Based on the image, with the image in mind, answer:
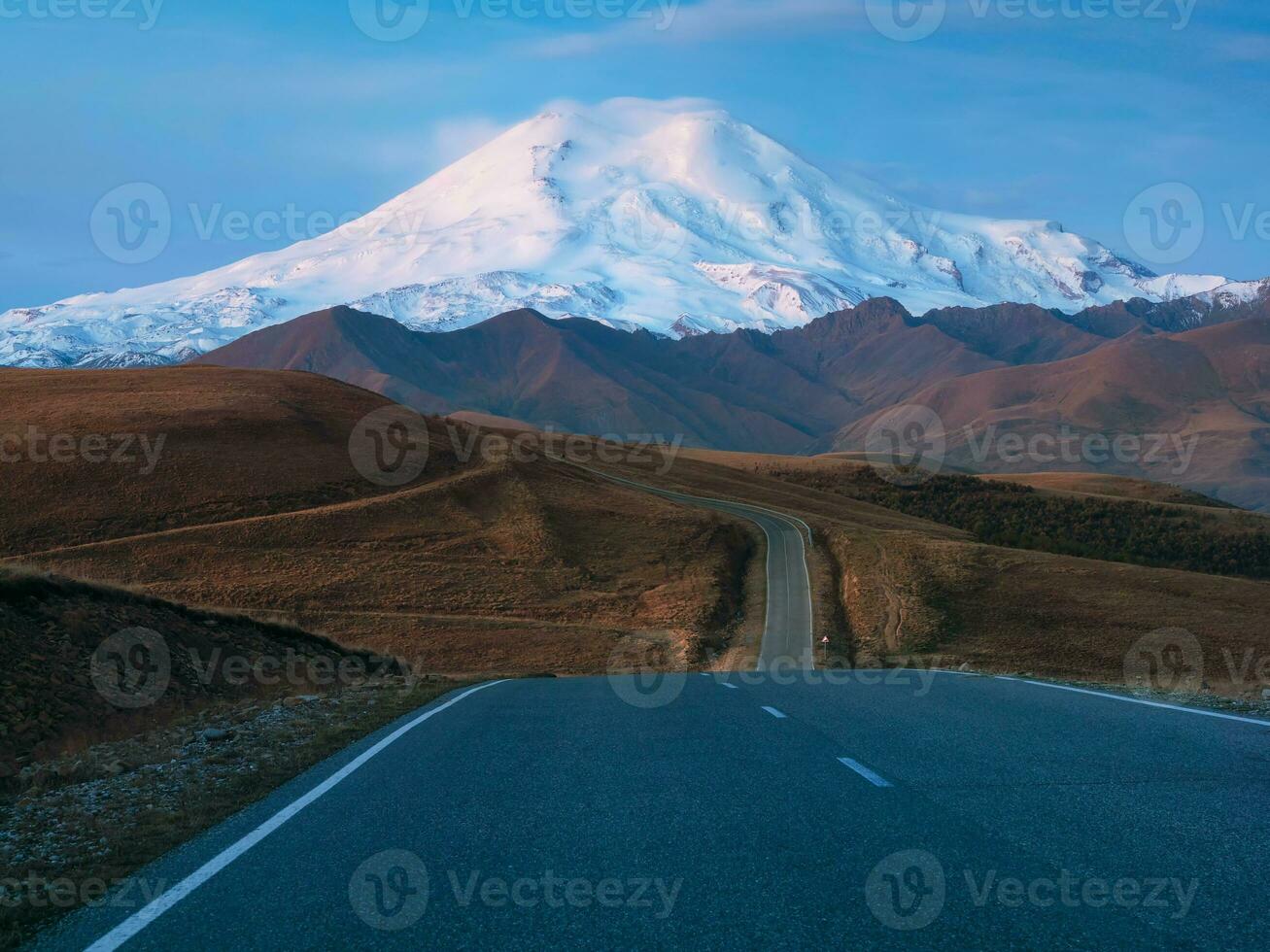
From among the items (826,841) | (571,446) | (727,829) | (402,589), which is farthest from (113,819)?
(571,446)

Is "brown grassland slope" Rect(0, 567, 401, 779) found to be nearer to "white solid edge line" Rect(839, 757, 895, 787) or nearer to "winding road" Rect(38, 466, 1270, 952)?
"winding road" Rect(38, 466, 1270, 952)

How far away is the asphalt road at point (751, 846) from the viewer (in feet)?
18.1

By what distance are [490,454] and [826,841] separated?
76.4m

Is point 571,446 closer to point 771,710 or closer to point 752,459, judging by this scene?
point 752,459

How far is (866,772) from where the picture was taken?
9.19m

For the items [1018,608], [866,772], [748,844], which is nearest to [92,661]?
[866,772]

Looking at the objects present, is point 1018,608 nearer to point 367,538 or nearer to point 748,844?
point 367,538

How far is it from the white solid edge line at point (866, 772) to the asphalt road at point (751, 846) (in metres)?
0.04

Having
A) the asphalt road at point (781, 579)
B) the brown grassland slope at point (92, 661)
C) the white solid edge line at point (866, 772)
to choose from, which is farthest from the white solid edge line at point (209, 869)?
the asphalt road at point (781, 579)

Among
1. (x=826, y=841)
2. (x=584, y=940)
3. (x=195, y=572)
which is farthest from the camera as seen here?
(x=195, y=572)

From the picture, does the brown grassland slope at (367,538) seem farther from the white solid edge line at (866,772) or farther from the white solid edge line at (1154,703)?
the white solid edge line at (866,772)

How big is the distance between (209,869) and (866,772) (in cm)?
512

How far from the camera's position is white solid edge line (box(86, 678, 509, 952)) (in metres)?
5.55

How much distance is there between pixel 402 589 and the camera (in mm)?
52188
